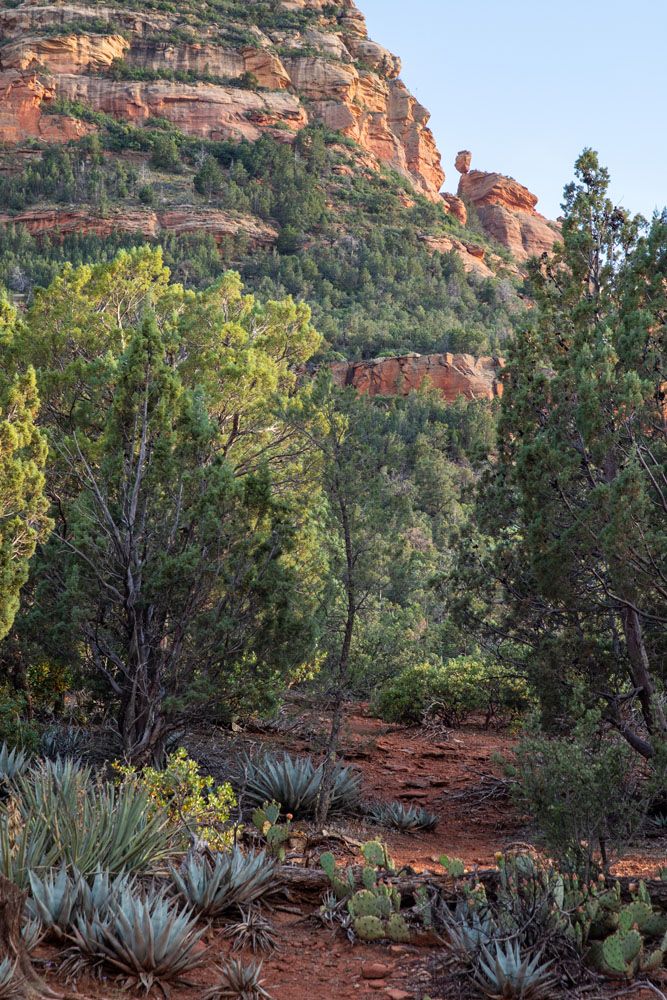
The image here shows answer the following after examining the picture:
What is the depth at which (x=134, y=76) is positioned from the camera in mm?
71125

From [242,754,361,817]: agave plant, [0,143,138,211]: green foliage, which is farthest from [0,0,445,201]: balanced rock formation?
[242,754,361,817]: agave plant

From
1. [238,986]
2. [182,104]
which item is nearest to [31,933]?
[238,986]

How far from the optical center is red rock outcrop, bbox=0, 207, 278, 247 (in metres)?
48.8

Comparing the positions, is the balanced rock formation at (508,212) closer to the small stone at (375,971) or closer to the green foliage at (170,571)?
the green foliage at (170,571)

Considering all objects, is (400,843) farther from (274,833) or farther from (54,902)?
(54,902)

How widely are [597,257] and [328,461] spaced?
3.24 meters

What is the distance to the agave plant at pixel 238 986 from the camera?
4.11 metres

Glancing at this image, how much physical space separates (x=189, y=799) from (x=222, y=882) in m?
1.07

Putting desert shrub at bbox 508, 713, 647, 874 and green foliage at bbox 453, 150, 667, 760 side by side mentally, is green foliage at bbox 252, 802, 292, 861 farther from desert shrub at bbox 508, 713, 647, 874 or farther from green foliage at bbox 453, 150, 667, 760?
green foliage at bbox 453, 150, 667, 760

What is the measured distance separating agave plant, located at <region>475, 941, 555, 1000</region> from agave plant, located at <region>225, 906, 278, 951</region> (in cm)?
124

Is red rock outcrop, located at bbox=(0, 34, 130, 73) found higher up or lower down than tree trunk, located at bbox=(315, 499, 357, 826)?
higher up

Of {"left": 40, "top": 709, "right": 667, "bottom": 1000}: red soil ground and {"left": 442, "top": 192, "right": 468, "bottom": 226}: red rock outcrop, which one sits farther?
{"left": 442, "top": 192, "right": 468, "bottom": 226}: red rock outcrop

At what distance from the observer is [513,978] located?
159 inches

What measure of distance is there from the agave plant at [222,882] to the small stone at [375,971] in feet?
2.70
